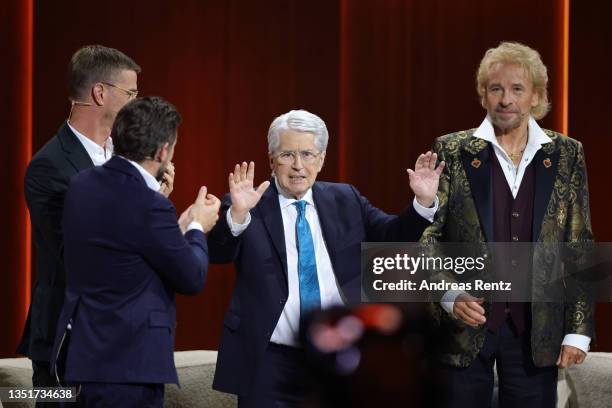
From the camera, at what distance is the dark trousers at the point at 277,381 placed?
2.52 metres

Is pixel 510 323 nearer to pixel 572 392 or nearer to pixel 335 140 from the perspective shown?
pixel 572 392

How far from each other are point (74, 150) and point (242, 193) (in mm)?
480

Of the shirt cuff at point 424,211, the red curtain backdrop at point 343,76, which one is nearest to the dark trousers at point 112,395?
the shirt cuff at point 424,211

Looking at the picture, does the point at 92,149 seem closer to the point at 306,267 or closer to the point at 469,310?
the point at 306,267

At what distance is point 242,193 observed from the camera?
254cm

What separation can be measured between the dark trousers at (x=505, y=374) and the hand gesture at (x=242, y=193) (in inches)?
27.8

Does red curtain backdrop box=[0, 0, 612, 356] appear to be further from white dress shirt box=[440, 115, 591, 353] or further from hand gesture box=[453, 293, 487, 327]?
hand gesture box=[453, 293, 487, 327]

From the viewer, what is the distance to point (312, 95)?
4625 millimetres

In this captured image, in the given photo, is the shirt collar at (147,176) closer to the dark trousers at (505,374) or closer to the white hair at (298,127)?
the white hair at (298,127)

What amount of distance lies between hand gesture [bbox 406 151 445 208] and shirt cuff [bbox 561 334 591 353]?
55cm

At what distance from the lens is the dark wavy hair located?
2199 millimetres

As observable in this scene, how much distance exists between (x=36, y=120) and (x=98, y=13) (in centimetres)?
58

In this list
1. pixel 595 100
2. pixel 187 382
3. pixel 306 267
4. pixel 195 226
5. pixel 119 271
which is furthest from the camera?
pixel 595 100

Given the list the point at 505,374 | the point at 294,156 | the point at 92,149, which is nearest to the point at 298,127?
the point at 294,156
